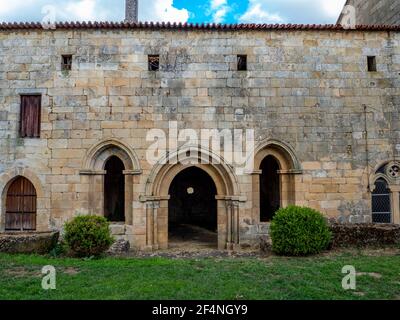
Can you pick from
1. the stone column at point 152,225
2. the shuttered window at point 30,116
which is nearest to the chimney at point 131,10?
the shuttered window at point 30,116

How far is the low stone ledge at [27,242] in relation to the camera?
871 centimetres

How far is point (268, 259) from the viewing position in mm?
8422

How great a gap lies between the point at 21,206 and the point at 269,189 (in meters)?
9.47

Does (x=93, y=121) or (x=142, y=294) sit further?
(x=93, y=121)

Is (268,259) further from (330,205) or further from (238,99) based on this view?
(238,99)

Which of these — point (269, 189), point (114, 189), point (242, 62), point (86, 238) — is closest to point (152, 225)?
point (86, 238)

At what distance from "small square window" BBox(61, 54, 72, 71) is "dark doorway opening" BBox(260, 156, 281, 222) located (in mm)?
7895

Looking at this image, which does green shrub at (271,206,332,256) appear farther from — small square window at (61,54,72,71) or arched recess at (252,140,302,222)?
small square window at (61,54,72,71)

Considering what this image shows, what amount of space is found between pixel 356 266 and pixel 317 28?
7406mm

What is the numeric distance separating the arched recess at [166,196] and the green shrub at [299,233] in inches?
68.8

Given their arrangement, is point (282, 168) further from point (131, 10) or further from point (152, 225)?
point (131, 10)

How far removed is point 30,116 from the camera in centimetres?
1059
